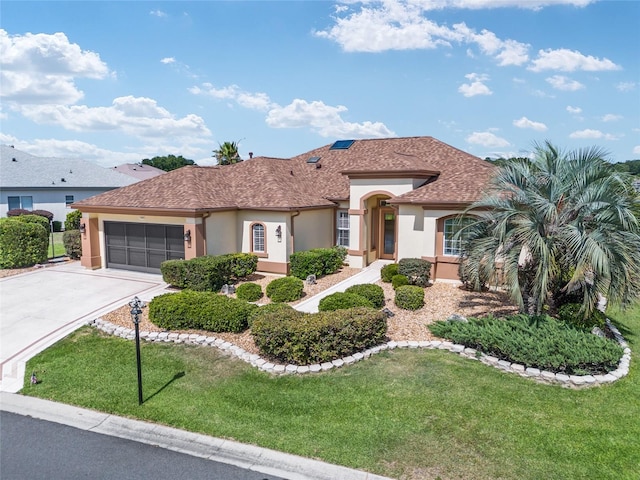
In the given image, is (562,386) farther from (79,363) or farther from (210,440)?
(79,363)

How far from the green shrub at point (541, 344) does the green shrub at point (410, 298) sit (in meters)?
2.26

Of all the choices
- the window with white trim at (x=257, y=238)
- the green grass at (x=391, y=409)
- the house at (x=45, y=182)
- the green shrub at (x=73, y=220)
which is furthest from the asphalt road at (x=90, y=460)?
the house at (x=45, y=182)

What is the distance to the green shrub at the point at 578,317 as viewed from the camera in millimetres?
10891

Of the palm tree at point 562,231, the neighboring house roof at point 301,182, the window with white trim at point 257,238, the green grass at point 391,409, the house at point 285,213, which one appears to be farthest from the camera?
the window with white trim at point 257,238

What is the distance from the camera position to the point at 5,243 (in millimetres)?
19031

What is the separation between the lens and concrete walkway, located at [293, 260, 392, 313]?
46.0ft

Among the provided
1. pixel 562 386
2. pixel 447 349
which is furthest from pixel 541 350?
pixel 447 349

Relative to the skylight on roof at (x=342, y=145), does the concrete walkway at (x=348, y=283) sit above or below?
below

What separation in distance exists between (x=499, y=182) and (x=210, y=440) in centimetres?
907

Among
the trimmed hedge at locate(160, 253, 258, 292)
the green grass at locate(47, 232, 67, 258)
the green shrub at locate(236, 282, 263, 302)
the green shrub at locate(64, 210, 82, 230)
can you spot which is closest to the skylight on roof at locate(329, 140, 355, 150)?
the trimmed hedge at locate(160, 253, 258, 292)

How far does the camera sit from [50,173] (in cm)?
3762

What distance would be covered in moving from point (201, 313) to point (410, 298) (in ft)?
20.2

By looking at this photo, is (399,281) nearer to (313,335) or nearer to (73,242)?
(313,335)

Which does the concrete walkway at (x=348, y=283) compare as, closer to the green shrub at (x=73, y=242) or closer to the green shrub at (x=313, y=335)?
the green shrub at (x=313, y=335)
